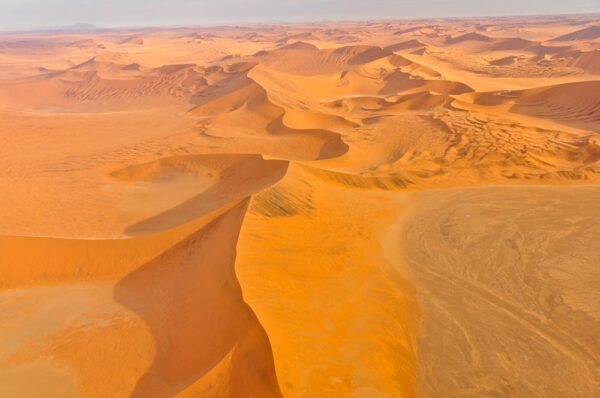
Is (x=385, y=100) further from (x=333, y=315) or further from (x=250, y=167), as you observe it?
(x=333, y=315)

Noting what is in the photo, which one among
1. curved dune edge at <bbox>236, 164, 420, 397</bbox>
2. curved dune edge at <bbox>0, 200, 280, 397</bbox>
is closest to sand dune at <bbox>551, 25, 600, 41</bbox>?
curved dune edge at <bbox>236, 164, 420, 397</bbox>

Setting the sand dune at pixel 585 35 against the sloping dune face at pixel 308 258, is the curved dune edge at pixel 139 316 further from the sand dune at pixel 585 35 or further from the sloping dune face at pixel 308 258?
the sand dune at pixel 585 35

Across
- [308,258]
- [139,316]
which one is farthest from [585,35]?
[139,316]

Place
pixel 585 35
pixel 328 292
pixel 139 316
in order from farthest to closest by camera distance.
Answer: pixel 585 35, pixel 328 292, pixel 139 316

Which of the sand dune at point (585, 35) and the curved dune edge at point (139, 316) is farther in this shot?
the sand dune at point (585, 35)

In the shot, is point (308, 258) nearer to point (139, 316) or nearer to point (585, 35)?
point (139, 316)

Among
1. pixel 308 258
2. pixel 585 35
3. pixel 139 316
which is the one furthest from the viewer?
pixel 585 35

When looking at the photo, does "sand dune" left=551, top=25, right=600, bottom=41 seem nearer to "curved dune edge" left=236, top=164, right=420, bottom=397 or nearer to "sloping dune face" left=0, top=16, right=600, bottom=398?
"sloping dune face" left=0, top=16, right=600, bottom=398

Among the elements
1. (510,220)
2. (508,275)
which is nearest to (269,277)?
(508,275)

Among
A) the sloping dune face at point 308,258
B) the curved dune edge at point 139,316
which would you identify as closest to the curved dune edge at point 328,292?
the sloping dune face at point 308,258

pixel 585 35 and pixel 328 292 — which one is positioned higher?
pixel 585 35
